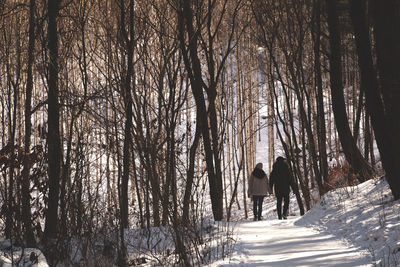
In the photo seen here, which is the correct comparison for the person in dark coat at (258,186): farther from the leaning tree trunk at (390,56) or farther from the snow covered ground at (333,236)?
the leaning tree trunk at (390,56)

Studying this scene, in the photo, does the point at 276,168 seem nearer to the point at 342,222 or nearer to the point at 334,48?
the point at 334,48

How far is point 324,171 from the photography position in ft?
40.1

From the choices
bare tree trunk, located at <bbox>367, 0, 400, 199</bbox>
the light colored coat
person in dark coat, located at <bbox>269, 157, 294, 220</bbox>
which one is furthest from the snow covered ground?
the light colored coat

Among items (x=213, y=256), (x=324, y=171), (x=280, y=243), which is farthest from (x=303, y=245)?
(x=324, y=171)

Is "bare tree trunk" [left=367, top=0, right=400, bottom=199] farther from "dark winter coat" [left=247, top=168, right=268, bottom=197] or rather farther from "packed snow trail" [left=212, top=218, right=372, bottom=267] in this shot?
"dark winter coat" [left=247, top=168, right=268, bottom=197]

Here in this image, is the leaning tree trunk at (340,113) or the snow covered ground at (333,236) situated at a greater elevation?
the leaning tree trunk at (340,113)

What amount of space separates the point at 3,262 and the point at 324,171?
9.02 metres

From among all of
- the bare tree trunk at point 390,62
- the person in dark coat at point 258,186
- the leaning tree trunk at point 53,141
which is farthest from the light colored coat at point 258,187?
the leaning tree trunk at point 53,141

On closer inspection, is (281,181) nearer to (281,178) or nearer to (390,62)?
(281,178)

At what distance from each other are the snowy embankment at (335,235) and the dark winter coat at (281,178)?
2209 mm

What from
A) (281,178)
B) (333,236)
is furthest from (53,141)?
(281,178)

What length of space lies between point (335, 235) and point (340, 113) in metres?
4.94

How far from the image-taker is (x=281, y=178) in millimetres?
11328

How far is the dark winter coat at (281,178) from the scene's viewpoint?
445 inches
